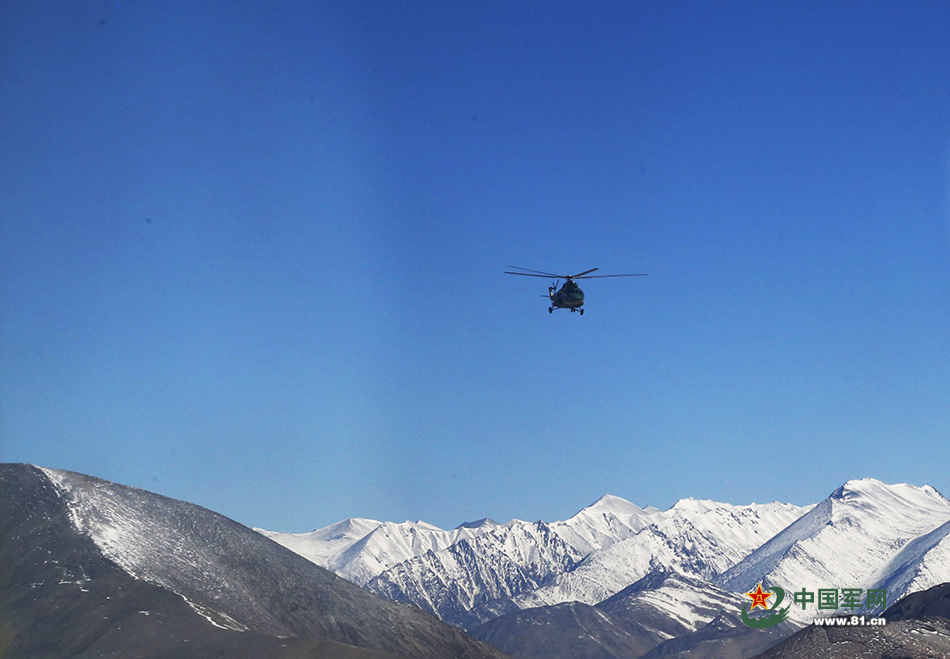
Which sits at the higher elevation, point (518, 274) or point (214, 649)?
point (518, 274)

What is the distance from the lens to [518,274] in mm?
136250

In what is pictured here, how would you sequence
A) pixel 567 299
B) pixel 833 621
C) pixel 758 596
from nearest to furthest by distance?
pixel 567 299 < pixel 758 596 < pixel 833 621

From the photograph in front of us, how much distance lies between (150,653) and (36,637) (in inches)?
1213

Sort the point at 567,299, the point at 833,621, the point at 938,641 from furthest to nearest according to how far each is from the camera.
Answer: the point at 833,621 → the point at 938,641 → the point at 567,299

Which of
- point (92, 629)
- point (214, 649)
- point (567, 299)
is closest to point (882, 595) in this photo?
point (567, 299)

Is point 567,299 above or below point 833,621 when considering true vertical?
above

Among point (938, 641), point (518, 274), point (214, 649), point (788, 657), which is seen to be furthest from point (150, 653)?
point (938, 641)

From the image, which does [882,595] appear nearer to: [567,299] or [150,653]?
[567,299]

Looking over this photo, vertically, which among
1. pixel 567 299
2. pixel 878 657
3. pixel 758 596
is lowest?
pixel 878 657

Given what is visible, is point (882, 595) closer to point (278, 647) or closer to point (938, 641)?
point (938, 641)

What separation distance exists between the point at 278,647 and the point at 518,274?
94287 mm

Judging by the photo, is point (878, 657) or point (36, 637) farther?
point (36, 637)

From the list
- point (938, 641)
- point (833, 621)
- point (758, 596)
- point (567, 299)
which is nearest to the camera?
point (567, 299)

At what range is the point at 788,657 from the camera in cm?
19500
